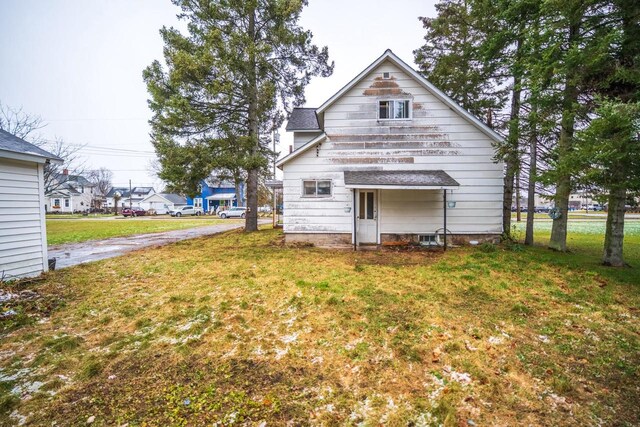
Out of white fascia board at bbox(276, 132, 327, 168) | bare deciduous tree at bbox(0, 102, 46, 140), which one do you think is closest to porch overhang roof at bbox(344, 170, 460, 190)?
white fascia board at bbox(276, 132, 327, 168)

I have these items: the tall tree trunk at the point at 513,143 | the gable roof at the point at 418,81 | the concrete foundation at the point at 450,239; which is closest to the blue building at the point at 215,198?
the gable roof at the point at 418,81

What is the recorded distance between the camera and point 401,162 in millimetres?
11070

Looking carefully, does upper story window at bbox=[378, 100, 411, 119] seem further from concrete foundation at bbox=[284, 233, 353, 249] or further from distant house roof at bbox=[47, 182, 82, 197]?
distant house roof at bbox=[47, 182, 82, 197]

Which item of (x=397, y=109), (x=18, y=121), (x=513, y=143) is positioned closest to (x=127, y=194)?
(x=18, y=121)

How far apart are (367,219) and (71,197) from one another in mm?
71852

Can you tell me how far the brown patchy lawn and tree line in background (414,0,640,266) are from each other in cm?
274

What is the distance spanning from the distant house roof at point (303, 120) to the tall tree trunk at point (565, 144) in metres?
9.18

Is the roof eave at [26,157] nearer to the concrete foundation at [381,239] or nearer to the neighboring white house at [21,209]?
the neighboring white house at [21,209]

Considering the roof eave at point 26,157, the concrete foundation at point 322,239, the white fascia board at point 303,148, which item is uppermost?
the white fascia board at point 303,148

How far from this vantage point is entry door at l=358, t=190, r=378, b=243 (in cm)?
1117

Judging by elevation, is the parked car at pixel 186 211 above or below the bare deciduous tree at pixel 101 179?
below

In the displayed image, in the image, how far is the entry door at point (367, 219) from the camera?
1117cm

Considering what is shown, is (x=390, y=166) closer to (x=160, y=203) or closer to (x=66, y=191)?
(x=160, y=203)

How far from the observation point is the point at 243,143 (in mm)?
13461
